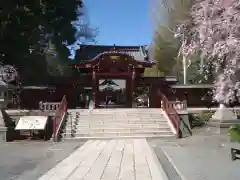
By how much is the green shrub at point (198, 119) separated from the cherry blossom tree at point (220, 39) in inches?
505

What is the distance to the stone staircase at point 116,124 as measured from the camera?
19.3 m

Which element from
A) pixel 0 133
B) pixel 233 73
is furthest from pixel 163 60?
pixel 233 73

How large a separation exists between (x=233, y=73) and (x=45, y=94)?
22.2 metres

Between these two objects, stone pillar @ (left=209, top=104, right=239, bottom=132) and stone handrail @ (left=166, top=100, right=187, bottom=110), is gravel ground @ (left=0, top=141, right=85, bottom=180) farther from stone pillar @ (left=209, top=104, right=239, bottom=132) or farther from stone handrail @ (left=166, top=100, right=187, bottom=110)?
stone pillar @ (left=209, top=104, right=239, bottom=132)

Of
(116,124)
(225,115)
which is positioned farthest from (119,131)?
(225,115)

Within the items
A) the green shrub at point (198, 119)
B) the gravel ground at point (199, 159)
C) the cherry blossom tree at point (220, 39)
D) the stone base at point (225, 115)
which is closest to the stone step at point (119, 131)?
the gravel ground at point (199, 159)

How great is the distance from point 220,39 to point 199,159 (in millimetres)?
5221

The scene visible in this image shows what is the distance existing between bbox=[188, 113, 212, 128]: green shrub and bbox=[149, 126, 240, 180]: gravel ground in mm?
3070

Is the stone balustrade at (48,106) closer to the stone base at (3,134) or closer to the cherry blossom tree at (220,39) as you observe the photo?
the stone base at (3,134)

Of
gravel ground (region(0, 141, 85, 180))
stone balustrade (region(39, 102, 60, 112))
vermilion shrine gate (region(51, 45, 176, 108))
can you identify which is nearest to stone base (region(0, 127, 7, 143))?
gravel ground (region(0, 141, 85, 180))

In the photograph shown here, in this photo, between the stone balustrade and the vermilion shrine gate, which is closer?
the stone balustrade

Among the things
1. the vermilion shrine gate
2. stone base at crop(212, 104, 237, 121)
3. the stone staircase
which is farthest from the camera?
Result: the vermilion shrine gate

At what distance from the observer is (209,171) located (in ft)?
32.2

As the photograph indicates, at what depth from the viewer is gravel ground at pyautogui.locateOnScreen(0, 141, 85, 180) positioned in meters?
9.91
